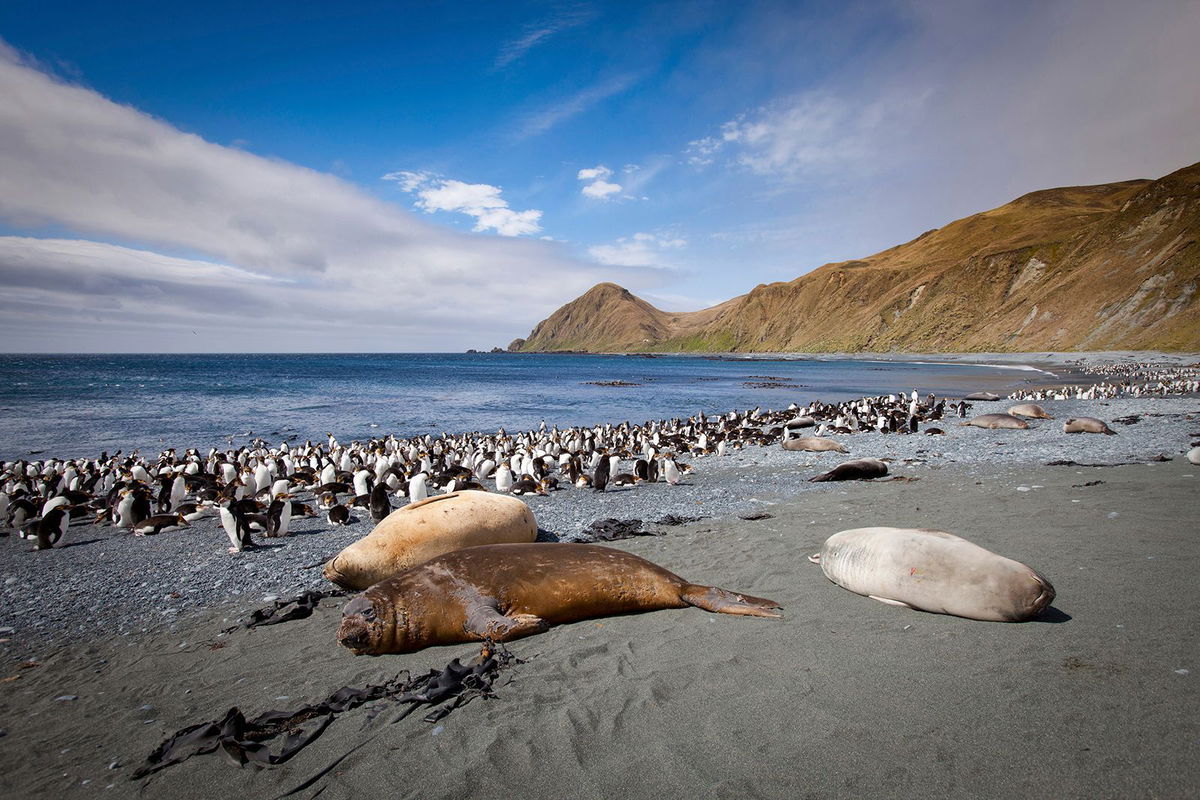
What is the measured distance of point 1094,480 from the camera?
9.17 metres

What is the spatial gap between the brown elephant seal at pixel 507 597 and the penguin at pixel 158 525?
22.7ft

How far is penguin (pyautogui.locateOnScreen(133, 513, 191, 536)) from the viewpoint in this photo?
30.6 ft

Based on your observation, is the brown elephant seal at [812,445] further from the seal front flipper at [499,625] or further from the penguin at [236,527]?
the penguin at [236,527]

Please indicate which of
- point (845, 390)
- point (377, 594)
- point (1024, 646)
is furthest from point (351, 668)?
point (845, 390)

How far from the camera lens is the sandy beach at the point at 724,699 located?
2939 millimetres

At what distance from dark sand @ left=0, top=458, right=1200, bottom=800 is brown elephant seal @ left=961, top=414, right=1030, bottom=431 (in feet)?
46.4

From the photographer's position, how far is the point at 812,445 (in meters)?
16.3

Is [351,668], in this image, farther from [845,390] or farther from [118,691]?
[845,390]

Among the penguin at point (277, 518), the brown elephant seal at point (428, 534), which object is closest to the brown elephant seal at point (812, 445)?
the brown elephant seal at point (428, 534)

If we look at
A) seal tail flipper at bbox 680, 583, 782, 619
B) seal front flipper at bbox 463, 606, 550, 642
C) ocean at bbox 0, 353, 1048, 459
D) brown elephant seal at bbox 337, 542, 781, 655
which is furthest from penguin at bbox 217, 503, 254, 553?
ocean at bbox 0, 353, 1048, 459

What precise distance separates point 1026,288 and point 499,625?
351 feet

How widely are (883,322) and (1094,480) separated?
4435 inches

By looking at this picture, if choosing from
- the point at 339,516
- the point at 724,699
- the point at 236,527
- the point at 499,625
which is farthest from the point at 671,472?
the point at 724,699

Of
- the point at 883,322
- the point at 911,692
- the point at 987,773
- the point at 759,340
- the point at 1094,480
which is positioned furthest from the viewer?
the point at 759,340
